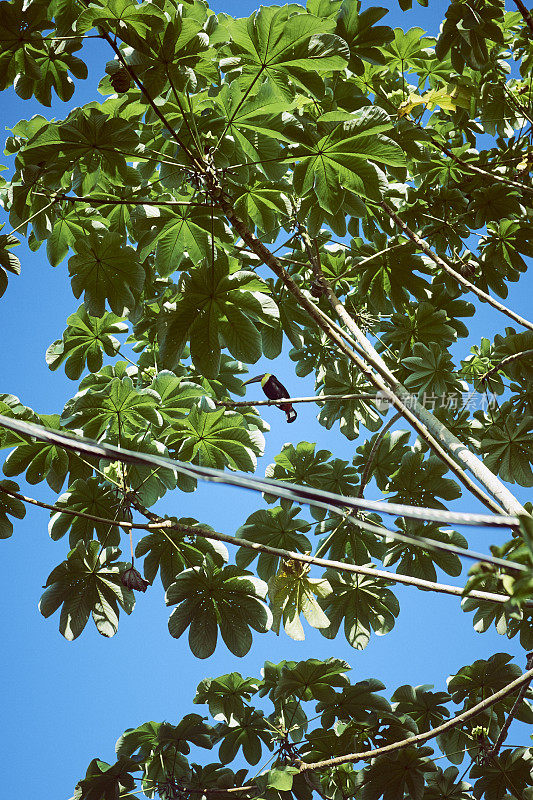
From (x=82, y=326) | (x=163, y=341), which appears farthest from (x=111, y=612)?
(x=82, y=326)

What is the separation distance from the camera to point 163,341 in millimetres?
2250

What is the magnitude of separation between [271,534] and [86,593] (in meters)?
0.89

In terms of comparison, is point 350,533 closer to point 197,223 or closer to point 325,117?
point 197,223

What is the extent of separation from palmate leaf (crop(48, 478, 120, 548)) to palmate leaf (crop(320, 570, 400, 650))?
993mm

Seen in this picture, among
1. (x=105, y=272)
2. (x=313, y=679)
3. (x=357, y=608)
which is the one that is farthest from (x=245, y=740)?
(x=105, y=272)

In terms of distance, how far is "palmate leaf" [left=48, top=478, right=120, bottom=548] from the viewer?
265 cm

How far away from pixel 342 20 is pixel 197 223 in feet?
3.29

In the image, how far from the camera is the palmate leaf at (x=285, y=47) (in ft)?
6.52

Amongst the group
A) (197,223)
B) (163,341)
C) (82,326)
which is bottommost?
(163,341)

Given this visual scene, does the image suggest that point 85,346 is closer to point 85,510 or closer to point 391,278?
point 85,510

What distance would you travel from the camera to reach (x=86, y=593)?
8.25 feet

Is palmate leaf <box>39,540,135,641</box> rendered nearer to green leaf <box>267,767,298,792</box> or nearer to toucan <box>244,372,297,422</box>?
green leaf <box>267,767,298,792</box>

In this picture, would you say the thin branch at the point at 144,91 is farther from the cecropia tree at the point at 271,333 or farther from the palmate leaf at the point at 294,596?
the palmate leaf at the point at 294,596

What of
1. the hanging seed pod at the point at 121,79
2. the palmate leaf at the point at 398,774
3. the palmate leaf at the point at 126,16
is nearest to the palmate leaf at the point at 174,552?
the palmate leaf at the point at 398,774
